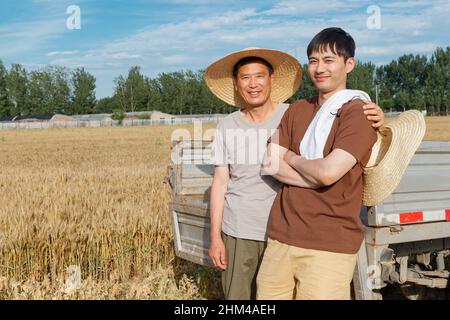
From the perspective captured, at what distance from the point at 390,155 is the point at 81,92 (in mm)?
99034

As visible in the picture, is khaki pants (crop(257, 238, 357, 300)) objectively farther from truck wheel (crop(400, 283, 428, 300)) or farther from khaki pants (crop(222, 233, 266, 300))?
truck wheel (crop(400, 283, 428, 300))

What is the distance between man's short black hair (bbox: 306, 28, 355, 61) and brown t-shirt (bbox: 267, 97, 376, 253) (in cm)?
26

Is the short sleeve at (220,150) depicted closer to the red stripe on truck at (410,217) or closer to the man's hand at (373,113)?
the man's hand at (373,113)

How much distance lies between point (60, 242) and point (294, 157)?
12.0 feet

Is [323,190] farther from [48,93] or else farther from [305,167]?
[48,93]

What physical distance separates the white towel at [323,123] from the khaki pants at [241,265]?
2.31 ft

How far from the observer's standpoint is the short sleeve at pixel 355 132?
2449 millimetres

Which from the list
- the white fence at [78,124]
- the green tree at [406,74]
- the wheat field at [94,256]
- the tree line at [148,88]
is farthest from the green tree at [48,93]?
the wheat field at [94,256]
